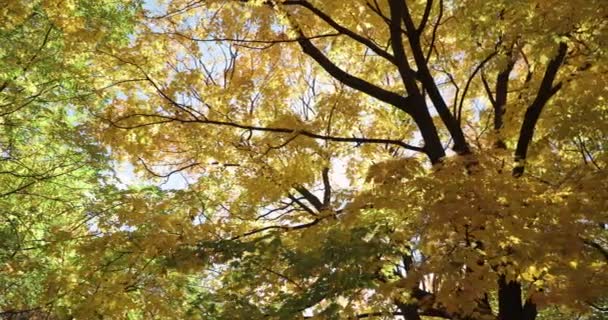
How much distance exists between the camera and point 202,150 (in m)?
8.48

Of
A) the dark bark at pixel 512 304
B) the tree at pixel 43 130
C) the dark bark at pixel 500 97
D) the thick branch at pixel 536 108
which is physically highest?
the tree at pixel 43 130

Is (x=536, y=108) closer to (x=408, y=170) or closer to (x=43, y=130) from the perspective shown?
(x=408, y=170)

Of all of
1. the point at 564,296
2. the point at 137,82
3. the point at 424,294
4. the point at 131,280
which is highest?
the point at 137,82

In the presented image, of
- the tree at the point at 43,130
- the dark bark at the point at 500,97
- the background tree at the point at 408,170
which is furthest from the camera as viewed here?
the tree at the point at 43,130

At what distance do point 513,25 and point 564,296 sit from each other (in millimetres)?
3128

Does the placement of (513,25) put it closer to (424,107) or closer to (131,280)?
(424,107)

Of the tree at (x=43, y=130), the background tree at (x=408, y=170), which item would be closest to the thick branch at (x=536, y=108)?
the background tree at (x=408, y=170)

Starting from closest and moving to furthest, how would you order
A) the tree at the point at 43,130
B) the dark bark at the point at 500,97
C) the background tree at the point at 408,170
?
the background tree at the point at 408,170, the dark bark at the point at 500,97, the tree at the point at 43,130

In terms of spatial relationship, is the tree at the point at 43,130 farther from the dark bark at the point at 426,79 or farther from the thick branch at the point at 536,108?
the thick branch at the point at 536,108

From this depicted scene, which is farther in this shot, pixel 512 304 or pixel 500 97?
pixel 500 97

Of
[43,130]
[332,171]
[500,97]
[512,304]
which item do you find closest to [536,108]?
[500,97]

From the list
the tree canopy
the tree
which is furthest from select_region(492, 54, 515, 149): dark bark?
the tree

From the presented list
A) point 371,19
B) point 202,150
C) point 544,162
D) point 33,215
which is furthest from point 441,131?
point 33,215

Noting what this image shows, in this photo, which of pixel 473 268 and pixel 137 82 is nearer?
pixel 473 268
